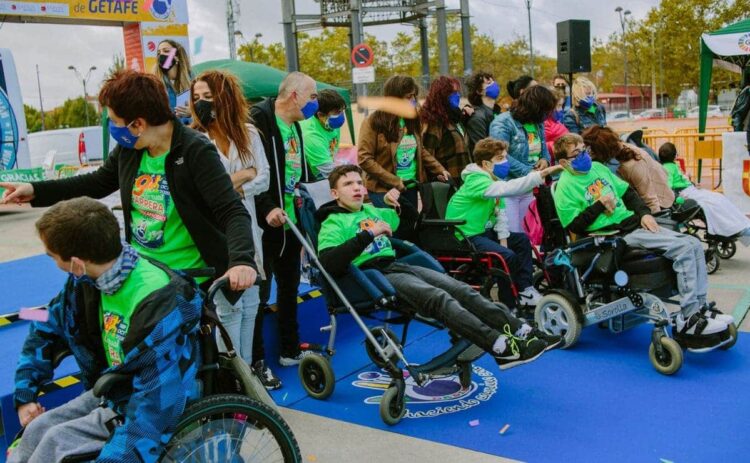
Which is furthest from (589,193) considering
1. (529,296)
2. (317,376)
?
(317,376)

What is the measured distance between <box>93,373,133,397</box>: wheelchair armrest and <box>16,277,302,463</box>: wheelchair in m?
0.01

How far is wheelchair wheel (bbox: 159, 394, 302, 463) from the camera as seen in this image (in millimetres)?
2477

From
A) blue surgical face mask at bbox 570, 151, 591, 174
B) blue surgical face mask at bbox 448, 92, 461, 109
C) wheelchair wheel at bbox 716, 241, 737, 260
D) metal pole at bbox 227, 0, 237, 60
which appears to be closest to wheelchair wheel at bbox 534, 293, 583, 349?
blue surgical face mask at bbox 570, 151, 591, 174

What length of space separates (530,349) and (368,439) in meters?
0.93

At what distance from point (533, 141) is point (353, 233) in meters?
2.51

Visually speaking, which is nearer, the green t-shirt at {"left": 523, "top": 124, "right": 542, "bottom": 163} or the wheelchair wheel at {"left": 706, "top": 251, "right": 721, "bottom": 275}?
the green t-shirt at {"left": 523, "top": 124, "right": 542, "bottom": 163}

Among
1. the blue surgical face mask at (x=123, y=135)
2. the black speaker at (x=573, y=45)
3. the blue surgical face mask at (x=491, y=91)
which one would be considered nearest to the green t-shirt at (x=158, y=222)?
the blue surgical face mask at (x=123, y=135)

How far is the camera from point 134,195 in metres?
2.98

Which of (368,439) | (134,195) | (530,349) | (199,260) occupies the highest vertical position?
(134,195)

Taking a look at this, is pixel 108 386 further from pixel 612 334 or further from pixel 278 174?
pixel 612 334

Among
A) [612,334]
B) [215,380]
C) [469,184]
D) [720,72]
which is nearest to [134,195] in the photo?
[215,380]

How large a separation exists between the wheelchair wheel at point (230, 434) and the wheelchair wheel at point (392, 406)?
1.16 metres

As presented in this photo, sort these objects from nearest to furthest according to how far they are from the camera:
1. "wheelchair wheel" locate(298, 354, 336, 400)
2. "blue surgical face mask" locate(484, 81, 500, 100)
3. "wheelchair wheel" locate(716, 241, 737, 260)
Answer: "wheelchair wheel" locate(298, 354, 336, 400) < "blue surgical face mask" locate(484, 81, 500, 100) < "wheelchair wheel" locate(716, 241, 737, 260)

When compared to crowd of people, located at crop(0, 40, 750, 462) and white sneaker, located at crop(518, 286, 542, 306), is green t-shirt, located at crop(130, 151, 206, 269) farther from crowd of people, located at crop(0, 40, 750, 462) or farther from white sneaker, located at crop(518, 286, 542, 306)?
white sneaker, located at crop(518, 286, 542, 306)
